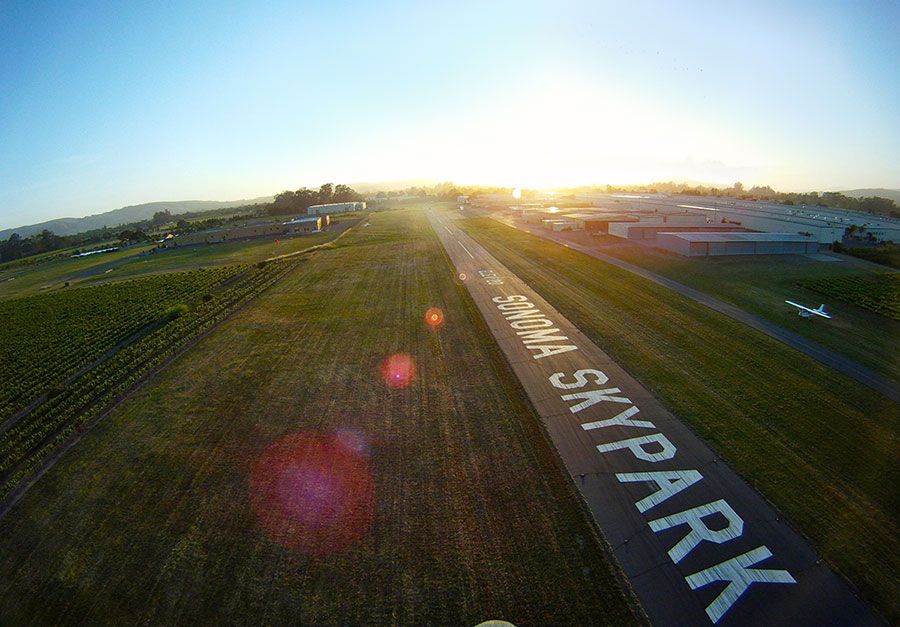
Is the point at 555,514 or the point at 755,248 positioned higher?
the point at 755,248

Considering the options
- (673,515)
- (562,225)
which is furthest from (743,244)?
(673,515)

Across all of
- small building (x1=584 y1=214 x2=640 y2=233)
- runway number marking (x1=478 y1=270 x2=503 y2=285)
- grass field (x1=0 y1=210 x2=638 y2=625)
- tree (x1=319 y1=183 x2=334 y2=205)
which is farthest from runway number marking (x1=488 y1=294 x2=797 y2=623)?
tree (x1=319 y1=183 x2=334 y2=205)

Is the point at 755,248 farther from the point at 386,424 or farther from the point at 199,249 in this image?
the point at 199,249

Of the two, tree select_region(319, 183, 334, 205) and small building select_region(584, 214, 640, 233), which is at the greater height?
tree select_region(319, 183, 334, 205)

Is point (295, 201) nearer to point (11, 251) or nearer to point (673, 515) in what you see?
point (11, 251)

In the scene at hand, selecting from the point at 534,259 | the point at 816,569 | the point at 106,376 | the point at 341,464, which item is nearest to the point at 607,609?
the point at 816,569

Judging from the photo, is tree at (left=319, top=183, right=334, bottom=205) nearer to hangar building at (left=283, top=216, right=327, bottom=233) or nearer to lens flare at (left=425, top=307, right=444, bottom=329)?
hangar building at (left=283, top=216, right=327, bottom=233)
